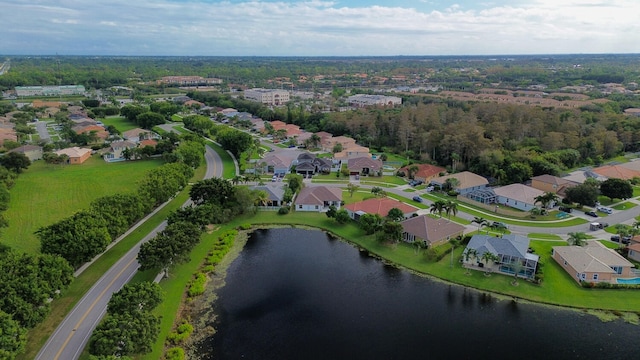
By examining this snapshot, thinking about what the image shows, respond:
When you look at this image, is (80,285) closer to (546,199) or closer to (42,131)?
(546,199)

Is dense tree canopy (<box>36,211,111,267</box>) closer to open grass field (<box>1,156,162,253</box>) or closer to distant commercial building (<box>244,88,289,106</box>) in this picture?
open grass field (<box>1,156,162,253</box>)

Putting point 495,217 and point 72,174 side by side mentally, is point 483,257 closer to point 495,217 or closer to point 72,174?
point 495,217

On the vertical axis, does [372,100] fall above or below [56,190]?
above

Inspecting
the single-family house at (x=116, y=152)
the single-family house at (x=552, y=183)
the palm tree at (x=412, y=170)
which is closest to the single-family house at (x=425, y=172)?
the palm tree at (x=412, y=170)

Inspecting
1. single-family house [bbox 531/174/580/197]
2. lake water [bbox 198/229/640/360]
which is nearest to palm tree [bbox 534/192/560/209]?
single-family house [bbox 531/174/580/197]

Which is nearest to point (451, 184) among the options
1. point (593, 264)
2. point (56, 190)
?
point (593, 264)

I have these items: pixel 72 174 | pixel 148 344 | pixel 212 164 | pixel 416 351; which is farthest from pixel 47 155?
pixel 416 351
